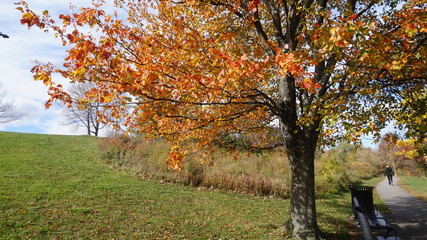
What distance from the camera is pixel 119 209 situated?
9.27 m

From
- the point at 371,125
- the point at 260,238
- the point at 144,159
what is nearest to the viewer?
the point at 371,125

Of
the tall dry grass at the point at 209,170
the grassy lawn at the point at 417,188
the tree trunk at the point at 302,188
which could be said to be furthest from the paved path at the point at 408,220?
the tall dry grass at the point at 209,170

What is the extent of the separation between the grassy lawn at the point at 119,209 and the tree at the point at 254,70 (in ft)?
8.18

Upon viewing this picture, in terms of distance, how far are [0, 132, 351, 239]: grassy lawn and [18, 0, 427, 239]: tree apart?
249 centimetres

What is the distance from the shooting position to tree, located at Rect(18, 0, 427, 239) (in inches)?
180

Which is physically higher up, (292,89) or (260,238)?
(292,89)

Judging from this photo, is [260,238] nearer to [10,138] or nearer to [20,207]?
[20,207]

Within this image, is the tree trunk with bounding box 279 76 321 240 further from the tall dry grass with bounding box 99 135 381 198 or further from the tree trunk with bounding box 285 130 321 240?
the tall dry grass with bounding box 99 135 381 198

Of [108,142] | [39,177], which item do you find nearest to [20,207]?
[39,177]

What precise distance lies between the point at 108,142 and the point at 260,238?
56.3 ft

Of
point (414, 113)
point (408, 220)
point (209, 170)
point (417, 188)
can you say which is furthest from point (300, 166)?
point (417, 188)

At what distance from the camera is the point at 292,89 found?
6.87 m

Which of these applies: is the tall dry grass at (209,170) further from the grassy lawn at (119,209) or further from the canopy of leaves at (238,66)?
the canopy of leaves at (238,66)

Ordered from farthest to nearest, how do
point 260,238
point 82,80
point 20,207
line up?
point 20,207 → point 260,238 → point 82,80
